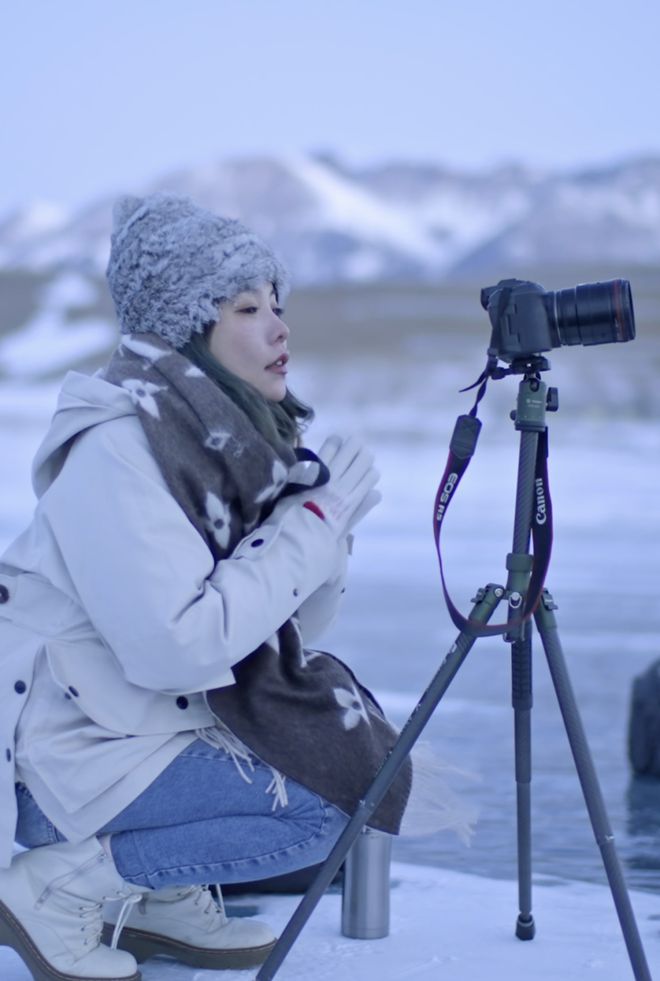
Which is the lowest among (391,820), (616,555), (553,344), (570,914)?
(616,555)

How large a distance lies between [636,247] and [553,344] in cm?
2121

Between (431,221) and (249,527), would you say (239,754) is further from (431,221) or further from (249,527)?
(431,221)

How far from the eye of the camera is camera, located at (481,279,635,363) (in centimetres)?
153

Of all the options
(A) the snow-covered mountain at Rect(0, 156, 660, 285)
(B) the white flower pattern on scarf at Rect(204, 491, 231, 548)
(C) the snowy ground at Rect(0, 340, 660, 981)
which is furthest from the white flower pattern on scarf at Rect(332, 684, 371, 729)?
(A) the snow-covered mountain at Rect(0, 156, 660, 285)

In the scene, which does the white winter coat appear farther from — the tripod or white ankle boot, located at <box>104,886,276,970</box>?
white ankle boot, located at <box>104,886,276,970</box>

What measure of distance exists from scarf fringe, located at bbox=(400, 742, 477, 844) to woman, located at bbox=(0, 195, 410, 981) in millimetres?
29

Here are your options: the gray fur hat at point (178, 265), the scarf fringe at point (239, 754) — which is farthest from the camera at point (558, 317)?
the scarf fringe at point (239, 754)

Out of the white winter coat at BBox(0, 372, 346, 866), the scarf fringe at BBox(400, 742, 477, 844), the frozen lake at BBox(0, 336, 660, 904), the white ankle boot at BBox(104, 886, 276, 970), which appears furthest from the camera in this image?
the frozen lake at BBox(0, 336, 660, 904)

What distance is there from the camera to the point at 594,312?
5.05ft

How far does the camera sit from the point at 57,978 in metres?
1.59

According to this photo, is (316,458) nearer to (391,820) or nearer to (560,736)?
(391,820)

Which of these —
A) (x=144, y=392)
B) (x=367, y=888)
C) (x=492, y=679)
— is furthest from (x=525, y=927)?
(x=492, y=679)

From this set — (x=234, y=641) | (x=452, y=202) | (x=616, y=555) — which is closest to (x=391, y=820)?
(x=234, y=641)

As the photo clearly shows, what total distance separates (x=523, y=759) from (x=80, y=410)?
2.29ft
